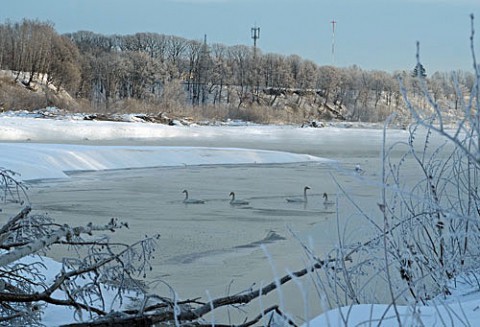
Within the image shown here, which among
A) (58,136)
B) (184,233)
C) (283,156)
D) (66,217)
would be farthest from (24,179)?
(58,136)

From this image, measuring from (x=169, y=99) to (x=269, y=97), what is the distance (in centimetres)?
1649

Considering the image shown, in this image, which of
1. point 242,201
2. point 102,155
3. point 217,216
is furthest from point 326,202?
point 102,155

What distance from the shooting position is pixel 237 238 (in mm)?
8258

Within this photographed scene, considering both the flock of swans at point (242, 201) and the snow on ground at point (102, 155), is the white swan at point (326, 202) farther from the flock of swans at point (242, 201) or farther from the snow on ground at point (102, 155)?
the snow on ground at point (102, 155)

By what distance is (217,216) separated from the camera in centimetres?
983

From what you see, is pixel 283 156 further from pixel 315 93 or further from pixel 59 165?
pixel 315 93

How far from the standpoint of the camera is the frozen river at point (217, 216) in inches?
249

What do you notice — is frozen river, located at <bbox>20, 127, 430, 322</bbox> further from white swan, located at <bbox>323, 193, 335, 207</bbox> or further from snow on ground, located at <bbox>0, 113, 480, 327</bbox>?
snow on ground, located at <bbox>0, 113, 480, 327</bbox>

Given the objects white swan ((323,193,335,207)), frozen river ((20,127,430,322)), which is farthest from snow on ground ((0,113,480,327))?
white swan ((323,193,335,207))

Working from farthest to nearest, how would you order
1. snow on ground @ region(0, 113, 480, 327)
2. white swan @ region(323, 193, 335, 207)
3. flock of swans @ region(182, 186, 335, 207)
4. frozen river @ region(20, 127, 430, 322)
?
white swan @ region(323, 193, 335, 207) < flock of swans @ region(182, 186, 335, 207) < frozen river @ region(20, 127, 430, 322) < snow on ground @ region(0, 113, 480, 327)

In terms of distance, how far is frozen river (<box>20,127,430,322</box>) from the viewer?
6336 millimetres

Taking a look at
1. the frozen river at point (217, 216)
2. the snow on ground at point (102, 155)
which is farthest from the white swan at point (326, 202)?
the snow on ground at point (102, 155)

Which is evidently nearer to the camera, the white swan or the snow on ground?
the snow on ground

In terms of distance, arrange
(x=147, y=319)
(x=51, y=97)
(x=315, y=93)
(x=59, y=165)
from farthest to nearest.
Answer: (x=315, y=93) < (x=51, y=97) < (x=59, y=165) < (x=147, y=319)
